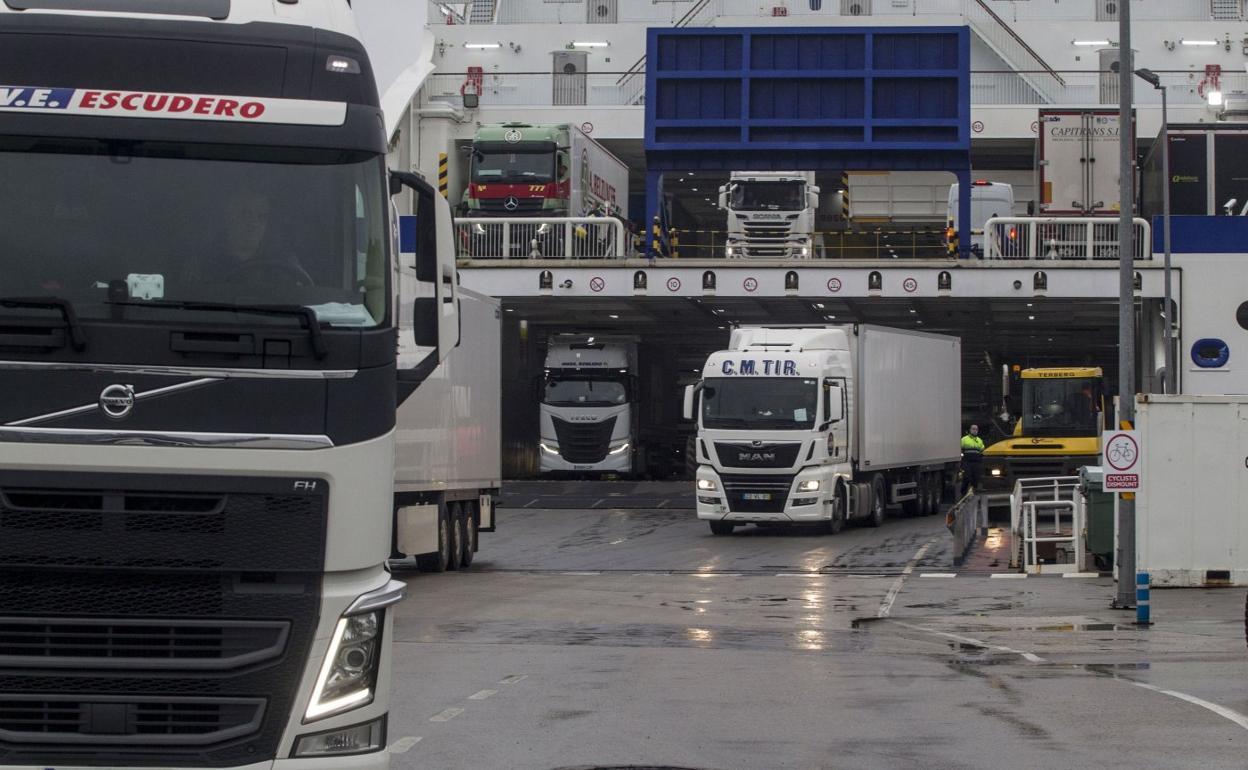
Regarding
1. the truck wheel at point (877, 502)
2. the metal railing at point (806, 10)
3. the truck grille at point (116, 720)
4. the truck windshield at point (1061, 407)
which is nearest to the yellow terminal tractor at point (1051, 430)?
the truck windshield at point (1061, 407)

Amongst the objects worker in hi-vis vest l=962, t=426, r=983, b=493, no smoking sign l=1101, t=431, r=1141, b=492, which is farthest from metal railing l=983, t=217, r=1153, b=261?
no smoking sign l=1101, t=431, r=1141, b=492

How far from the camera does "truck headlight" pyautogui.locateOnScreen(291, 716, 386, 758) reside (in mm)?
6648

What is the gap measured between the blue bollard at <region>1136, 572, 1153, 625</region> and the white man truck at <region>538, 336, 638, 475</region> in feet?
104

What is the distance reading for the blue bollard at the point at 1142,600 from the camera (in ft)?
58.9

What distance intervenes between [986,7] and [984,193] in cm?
1313

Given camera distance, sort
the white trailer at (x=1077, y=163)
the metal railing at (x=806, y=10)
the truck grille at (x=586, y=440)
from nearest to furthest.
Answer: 1. the white trailer at (x=1077, y=163)
2. the truck grille at (x=586, y=440)
3. the metal railing at (x=806, y=10)

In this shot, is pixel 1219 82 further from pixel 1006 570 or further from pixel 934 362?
pixel 1006 570

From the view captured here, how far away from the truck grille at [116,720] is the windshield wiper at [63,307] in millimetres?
1279

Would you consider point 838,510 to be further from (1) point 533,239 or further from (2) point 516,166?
(2) point 516,166

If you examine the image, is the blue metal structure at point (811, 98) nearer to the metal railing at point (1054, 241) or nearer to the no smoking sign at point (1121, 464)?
→ the metal railing at point (1054, 241)

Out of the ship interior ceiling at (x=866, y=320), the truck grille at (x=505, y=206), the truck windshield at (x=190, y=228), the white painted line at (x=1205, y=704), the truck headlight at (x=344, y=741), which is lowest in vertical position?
the white painted line at (x=1205, y=704)

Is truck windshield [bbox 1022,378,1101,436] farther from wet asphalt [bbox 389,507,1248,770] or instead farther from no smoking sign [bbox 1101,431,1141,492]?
no smoking sign [bbox 1101,431,1141,492]

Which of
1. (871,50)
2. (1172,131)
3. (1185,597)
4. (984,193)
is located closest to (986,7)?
(984,193)

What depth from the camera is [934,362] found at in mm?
40750
